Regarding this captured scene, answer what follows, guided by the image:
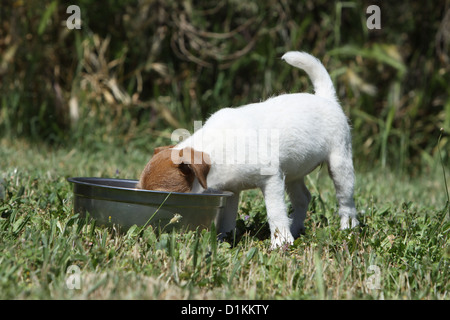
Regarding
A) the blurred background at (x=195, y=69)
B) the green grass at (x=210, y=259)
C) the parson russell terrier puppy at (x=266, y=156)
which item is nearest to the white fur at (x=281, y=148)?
the parson russell terrier puppy at (x=266, y=156)

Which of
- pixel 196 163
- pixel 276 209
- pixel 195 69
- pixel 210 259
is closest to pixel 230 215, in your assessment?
pixel 276 209

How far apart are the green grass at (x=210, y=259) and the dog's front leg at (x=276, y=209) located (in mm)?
80

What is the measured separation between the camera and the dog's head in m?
2.72

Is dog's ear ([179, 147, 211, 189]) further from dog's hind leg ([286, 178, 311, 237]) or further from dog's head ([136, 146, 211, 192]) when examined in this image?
dog's hind leg ([286, 178, 311, 237])

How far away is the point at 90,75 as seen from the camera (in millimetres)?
6770

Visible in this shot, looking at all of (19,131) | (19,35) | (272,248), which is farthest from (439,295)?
(19,35)

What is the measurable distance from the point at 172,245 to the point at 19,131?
4.45 meters

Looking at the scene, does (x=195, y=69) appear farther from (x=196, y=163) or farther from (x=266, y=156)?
(x=196, y=163)

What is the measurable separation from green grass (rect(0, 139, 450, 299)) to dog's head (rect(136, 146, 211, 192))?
0.25 metres

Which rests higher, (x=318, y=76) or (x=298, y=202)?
(x=318, y=76)

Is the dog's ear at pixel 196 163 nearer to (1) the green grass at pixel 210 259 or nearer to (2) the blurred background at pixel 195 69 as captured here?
(1) the green grass at pixel 210 259

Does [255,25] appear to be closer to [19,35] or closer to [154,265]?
[19,35]

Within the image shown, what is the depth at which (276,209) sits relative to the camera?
2.95 metres

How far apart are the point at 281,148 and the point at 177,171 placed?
66 cm
